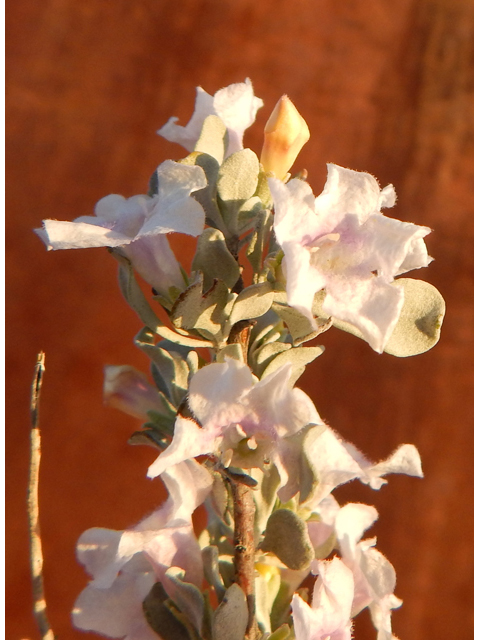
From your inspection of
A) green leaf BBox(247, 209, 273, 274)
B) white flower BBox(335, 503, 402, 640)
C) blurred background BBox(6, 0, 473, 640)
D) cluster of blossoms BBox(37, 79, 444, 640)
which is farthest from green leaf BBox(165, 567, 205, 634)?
blurred background BBox(6, 0, 473, 640)

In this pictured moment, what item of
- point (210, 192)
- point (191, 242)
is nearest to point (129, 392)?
point (210, 192)

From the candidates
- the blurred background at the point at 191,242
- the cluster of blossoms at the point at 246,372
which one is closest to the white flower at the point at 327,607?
the cluster of blossoms at the point at 246,372

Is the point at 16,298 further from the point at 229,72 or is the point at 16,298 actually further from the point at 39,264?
the point at 229,72

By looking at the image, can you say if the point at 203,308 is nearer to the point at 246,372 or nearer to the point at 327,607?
the point at 246,372

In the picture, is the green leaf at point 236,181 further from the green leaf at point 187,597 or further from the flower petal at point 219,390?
the green leaf at point 187,597

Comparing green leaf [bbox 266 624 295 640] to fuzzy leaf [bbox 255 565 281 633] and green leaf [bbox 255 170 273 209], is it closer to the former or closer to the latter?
fuzzy leaf [bbox 255 565 281 633]

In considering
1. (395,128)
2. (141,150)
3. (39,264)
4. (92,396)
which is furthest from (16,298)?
(395,128)
